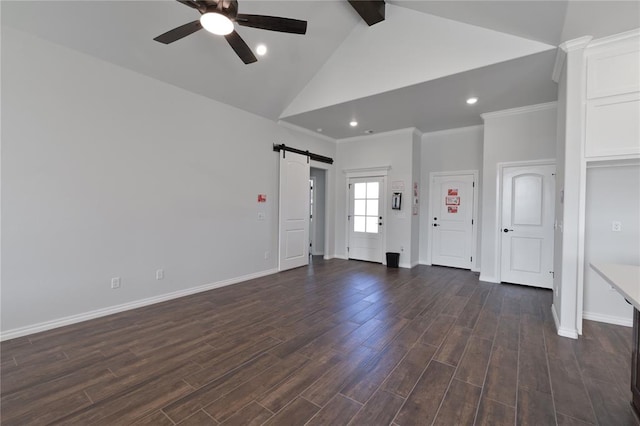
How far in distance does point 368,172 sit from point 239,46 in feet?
14.5

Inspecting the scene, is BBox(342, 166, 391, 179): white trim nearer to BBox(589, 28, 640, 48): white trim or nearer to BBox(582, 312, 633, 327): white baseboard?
BBox(589, 28, 640, 48): white trim

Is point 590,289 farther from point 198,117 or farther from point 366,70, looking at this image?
point 198,117

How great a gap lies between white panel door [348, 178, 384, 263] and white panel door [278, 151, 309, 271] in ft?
4.42

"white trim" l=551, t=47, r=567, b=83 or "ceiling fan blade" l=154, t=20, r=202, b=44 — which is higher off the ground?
"white trim" l=551, t=47, r=567, b=83

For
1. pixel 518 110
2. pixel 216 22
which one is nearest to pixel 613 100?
pixel 518 110

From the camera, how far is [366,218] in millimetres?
6727

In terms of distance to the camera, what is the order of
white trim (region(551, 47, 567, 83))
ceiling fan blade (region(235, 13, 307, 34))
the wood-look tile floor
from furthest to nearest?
white trim (region(551, 47, 567, 83)), ceiling fan blade (region(235, 13, 307, 34)), the wood-look tile floor

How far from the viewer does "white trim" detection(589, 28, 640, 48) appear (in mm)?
2654

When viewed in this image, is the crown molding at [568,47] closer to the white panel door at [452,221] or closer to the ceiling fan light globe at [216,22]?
the white panel door at [452,221]

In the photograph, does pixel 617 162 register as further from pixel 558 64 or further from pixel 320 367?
pixel 320 367

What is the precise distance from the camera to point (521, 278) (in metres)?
4.73

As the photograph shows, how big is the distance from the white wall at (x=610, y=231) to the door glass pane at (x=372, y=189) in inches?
148

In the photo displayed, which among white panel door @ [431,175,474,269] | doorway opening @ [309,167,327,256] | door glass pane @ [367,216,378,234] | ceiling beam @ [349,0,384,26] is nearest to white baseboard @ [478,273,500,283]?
white panel door @ [431,175,474,269]

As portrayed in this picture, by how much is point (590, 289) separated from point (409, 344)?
251 cm
